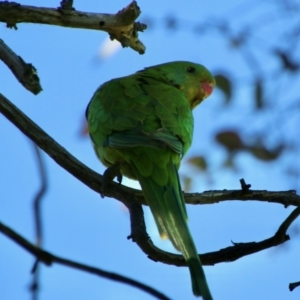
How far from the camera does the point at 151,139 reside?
3.13m

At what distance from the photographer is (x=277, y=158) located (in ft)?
14.4

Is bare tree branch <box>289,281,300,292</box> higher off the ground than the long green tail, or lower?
lower

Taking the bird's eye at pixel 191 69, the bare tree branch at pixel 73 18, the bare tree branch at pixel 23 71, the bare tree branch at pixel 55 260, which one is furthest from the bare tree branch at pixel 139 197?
the bird's eye at pixel 191 69

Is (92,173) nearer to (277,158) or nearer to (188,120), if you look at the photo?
(188,120)

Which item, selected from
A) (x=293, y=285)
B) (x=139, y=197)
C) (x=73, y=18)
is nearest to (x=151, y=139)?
(x=139, y=197)

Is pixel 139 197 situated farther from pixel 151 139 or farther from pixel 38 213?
pixel 38 213

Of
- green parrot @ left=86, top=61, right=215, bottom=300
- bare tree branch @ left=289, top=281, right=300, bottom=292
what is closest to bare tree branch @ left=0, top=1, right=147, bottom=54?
green parrot @ left=86, top=61, right=215, bottom=300

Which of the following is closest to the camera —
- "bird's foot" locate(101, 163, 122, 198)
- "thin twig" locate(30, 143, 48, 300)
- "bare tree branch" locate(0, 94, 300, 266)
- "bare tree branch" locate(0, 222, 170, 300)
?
"bare tree branch" locate(0, 222, 170, 300)

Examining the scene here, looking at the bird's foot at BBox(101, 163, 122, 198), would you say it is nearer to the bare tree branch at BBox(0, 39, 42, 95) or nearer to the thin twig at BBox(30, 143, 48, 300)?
the bare tree branch at BBox(0, 39, 42, 95)

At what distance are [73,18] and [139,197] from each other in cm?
98

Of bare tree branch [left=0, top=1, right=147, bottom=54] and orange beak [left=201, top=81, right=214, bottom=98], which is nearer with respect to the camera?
bare tree branch [left=0, top=1, right=147, bottom=54]

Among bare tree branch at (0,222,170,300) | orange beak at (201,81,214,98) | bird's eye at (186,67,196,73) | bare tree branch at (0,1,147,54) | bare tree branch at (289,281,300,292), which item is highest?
bird's eye at (186,67,196,73)

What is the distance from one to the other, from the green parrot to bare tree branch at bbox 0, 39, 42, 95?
865mm

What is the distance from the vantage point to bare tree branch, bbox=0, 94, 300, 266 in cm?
239
